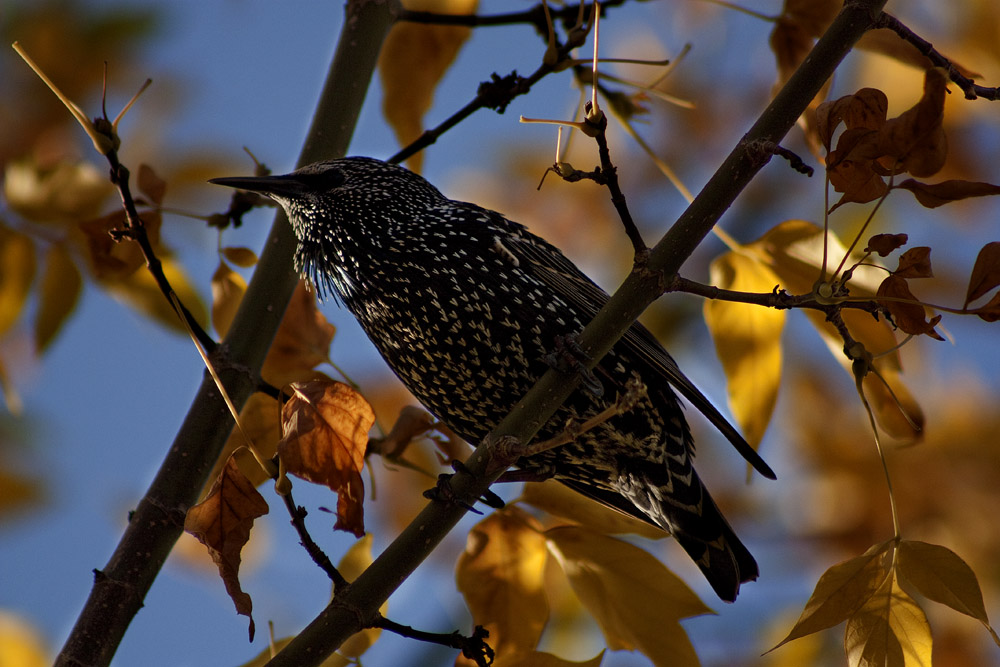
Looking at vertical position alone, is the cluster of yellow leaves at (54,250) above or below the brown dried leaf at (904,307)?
below

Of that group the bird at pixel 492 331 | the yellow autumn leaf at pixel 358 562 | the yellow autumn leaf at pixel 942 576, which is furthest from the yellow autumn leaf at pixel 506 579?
the yellow autumn leaf at pixel 942 576

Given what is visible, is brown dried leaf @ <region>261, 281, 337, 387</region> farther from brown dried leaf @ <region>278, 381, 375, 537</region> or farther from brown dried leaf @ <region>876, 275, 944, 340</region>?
brown dried leaf @ <region>876, 275, 944, 340</region>

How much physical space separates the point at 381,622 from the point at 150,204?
44.9 inches

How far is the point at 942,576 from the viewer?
1673 millimetres

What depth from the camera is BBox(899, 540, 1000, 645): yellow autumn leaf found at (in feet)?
5.31

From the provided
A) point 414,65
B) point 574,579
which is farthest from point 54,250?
point 574,579

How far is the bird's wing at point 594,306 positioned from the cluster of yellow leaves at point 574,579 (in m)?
0.36

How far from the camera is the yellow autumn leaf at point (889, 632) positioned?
5.44 ft

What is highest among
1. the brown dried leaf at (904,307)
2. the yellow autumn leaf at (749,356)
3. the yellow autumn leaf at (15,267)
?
the yellow autumn leaf at (749,356)

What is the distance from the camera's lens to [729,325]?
7.55ft

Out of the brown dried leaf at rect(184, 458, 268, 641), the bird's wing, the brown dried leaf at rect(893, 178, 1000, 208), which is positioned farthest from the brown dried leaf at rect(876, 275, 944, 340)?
the brown dried leaf at rect(184, 458, 268, 641)

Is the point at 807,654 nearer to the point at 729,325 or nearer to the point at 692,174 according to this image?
the point at 729,325

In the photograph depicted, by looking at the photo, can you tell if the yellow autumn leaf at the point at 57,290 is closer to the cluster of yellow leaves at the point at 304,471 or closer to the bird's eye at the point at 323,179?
the bird's eye at the point at 323,179

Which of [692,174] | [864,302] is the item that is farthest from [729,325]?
[692,174]
